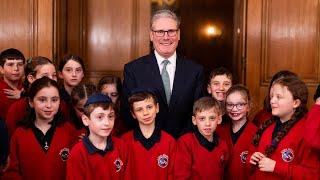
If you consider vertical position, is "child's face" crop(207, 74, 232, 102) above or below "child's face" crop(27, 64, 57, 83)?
below

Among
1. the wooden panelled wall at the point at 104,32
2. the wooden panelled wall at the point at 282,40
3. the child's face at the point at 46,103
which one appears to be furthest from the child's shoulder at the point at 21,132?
the wooden panelled wall at the point at 282,40

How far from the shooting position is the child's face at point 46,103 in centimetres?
277

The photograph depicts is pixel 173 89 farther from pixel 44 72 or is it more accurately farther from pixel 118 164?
pixel 44 72

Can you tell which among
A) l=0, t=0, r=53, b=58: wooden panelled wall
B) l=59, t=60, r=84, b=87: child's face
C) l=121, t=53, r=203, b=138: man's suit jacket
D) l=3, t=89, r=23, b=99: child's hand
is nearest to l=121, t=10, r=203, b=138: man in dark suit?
l=121, t=53, r=203, b=138: man's suit jacket

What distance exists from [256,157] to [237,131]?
43 cm

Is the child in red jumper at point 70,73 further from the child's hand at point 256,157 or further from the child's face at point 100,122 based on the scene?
the child's hand at point 256,157

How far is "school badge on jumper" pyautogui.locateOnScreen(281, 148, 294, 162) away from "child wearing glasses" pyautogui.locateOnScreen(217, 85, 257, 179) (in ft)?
1.33

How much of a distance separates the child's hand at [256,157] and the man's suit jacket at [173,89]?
1.64 feet

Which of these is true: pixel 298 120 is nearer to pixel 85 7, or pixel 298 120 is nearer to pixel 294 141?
pixel 294 141

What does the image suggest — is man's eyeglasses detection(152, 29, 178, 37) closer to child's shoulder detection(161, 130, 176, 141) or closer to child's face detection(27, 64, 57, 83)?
child's shoulder detection(161, 130, 176, 141)

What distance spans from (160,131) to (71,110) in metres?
0.66

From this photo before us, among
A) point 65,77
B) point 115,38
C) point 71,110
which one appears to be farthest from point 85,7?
point 71,110

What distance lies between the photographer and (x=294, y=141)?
248 cm

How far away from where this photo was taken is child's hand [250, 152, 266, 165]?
8.30ft
